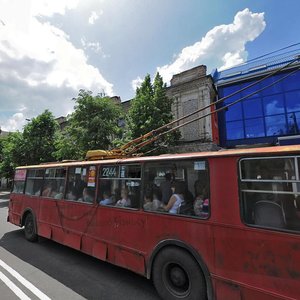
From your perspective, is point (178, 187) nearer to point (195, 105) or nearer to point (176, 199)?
point (176, 199)

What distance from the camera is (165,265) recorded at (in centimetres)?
450

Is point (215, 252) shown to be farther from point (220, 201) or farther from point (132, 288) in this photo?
point (132, 288)

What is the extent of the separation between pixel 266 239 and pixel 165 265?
1.81 metres

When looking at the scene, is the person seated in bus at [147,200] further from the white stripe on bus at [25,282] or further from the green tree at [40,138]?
the green tree at [40,138]

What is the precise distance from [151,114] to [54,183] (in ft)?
32.5

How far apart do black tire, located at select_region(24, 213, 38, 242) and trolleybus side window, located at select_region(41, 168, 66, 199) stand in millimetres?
1037

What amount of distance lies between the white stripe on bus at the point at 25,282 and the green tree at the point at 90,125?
496 inches

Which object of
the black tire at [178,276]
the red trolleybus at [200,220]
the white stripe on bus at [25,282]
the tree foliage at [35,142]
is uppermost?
the tree foliage at [35,142]

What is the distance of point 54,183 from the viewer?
7676mm

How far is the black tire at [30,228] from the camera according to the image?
819 centimetres

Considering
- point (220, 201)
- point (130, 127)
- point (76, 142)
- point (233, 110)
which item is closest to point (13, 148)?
point (76, 142)

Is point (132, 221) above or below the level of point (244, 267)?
above

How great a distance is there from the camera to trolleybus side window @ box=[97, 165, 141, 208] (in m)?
5.27

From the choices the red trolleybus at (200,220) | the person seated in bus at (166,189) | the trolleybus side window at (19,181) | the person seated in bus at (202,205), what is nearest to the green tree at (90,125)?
the trolleybus side window at (19,181)
